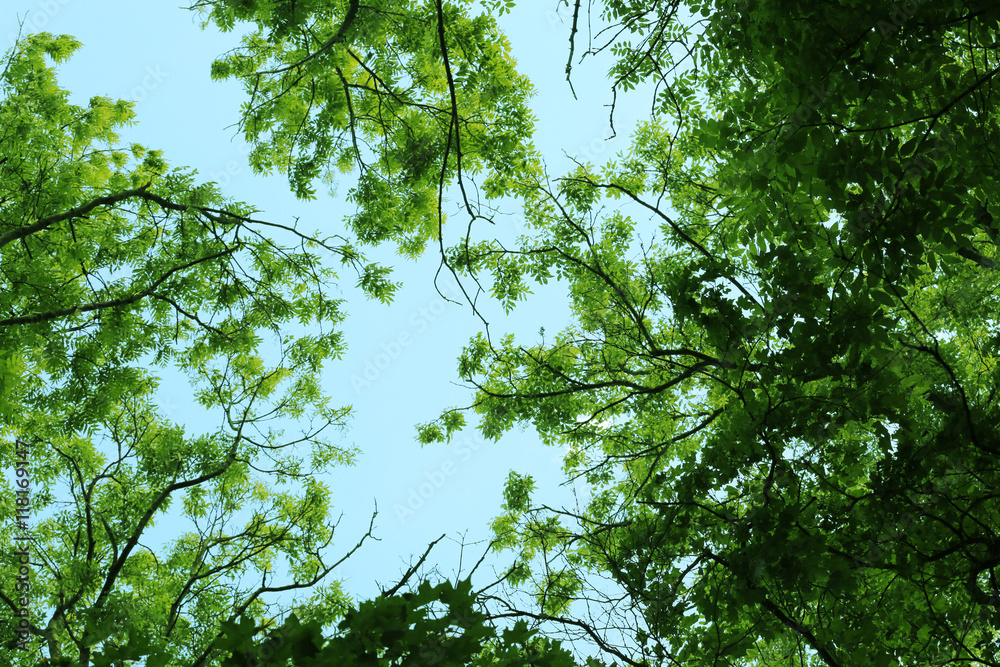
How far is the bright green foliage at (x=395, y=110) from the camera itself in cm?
772

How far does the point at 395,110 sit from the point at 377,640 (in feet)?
24.8

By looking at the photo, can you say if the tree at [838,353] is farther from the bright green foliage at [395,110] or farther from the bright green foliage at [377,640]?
the bright green foliage at [395,110]

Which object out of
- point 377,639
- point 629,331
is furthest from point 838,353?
point 629,331

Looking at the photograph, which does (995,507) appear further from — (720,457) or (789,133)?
(789,133)

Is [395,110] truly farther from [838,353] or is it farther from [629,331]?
[838,353]

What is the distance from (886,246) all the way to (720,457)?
4.65ft

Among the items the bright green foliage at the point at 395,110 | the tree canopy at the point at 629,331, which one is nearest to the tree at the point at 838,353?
the tree canopy at the point at 629,331

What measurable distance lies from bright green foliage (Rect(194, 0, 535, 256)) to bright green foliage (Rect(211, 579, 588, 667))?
5935 millimetres

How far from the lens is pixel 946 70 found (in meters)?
3.24

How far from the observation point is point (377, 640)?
2.19m

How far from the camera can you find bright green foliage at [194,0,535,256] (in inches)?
304

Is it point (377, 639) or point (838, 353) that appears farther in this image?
point (838, 353)

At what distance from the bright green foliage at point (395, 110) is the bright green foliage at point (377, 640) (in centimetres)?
594

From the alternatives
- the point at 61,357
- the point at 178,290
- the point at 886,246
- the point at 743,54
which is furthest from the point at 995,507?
the point at 61,357
